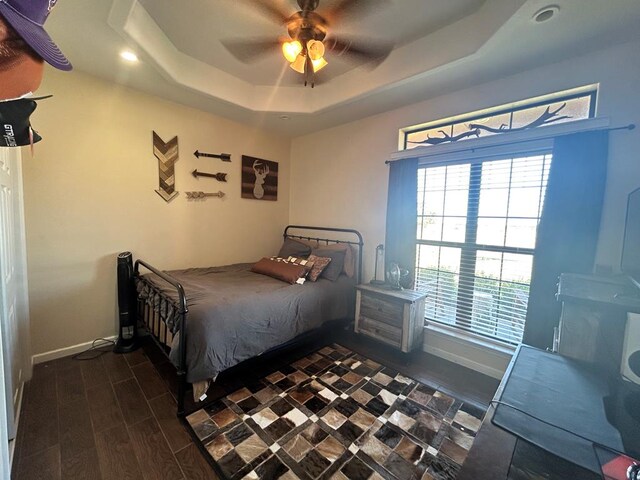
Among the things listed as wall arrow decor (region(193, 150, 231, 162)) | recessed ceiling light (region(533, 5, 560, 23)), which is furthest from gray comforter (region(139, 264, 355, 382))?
recessed ceiling light (region(533, 5, 560, 23))

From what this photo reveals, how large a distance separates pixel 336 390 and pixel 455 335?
126 centimetres

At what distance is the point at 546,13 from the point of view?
1456mm

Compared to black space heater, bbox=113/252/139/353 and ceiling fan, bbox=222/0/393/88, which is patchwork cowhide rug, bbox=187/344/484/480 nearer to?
black space heater, bbox=113/252/139/353

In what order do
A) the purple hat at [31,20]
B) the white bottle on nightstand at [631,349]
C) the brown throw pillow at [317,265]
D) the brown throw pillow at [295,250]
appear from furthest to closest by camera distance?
the brown throw pillow at [295,250], the brown throw pillow at [317,265], the white bottle on nightstand at [631,349], the purple hat at [31,20]

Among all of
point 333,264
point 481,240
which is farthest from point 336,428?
point 481,240

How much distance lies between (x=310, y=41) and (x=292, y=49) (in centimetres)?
12

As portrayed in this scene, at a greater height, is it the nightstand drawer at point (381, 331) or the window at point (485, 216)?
the window at point (485, 216)

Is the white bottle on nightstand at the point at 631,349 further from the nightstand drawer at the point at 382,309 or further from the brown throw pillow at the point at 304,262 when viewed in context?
the brown throw pillow at the point at 304,262

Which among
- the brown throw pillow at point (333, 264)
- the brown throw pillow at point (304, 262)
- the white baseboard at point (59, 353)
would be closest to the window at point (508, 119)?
the brown throw pillow at point (333, 264)

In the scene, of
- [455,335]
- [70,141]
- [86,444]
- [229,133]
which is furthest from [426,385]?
[70,141]

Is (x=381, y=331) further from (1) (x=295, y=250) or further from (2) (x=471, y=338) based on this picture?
(1) (x=295, y=250)

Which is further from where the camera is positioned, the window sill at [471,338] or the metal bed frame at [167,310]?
the window sill at [471,338]

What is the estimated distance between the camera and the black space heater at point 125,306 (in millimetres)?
2416

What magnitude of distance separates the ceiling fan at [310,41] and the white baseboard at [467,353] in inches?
96.1
